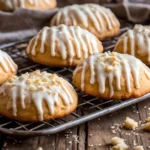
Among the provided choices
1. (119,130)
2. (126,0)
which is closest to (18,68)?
(119,130)

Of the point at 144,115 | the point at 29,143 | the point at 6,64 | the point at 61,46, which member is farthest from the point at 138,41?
the point at 29,143

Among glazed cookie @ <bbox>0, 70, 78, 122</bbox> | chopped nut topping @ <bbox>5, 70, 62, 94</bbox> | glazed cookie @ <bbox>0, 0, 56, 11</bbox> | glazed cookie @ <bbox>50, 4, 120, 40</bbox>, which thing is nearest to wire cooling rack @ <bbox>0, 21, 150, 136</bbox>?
glazed cookie @ <bbox>0, 70, 78, 122</bbox>

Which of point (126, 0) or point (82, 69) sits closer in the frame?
point (82, 69)

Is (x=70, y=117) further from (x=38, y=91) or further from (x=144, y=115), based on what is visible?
(x=144, y=115)

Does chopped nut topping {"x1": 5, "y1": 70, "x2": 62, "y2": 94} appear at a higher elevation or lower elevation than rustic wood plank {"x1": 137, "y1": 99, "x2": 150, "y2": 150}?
higher

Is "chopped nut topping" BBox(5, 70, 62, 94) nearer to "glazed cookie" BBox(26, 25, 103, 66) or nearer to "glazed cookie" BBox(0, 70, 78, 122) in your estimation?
"glazed cookie" BBox(0, 70, 78, 122)

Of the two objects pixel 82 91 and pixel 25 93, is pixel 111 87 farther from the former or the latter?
pixel 25 93
